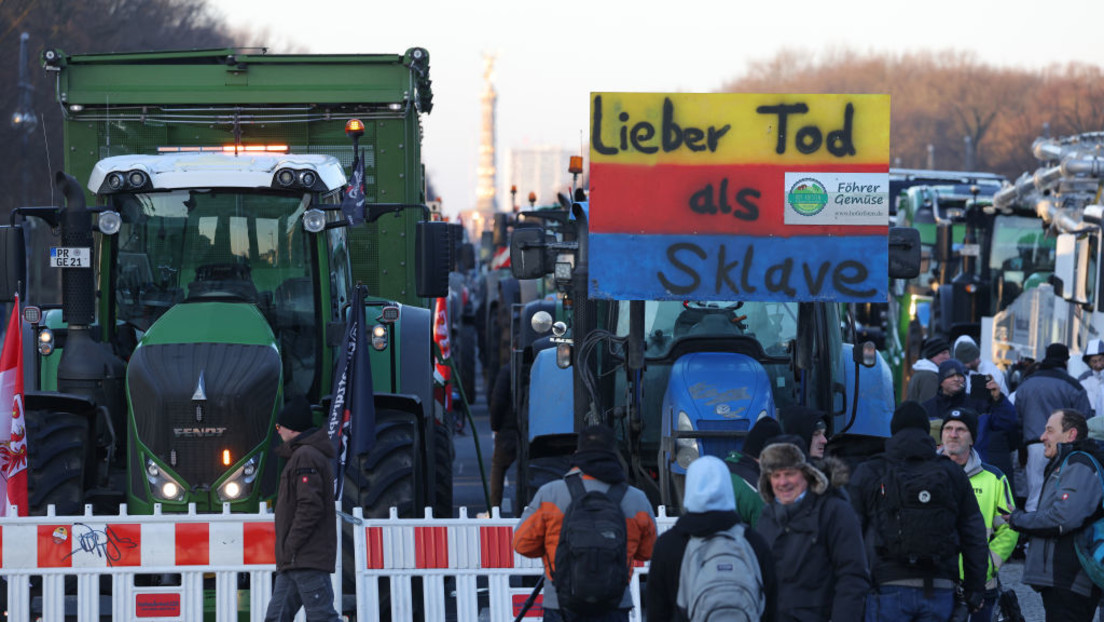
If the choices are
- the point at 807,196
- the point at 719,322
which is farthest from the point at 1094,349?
the point at 807,196

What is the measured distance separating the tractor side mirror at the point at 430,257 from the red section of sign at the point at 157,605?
2.43 meters

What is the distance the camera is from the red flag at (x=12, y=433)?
10.5 m

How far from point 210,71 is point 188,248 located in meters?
3.53

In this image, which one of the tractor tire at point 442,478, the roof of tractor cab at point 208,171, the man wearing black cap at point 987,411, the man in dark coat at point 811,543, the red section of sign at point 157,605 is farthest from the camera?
the tractor tire at point 442,478

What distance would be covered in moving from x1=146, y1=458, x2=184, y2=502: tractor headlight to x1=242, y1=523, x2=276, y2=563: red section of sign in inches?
18.2

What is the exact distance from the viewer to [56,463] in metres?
10.8

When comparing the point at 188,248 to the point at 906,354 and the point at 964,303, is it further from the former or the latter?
the point at 906,354

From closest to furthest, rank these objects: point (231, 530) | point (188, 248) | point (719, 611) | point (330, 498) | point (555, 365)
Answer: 1. point (719, 611)
2. point (330, 498)
3. point (231, 530)
4. point (188, 248)
5. point (555, 365)

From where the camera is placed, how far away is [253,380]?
10062 mm

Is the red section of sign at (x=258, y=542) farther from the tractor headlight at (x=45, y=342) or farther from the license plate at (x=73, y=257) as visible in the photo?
the tractor headlight at (x=45, y=342)

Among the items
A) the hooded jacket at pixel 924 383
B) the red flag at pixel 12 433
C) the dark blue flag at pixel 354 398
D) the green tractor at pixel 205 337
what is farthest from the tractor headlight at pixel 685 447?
the hooded jacket at pixel 924 383

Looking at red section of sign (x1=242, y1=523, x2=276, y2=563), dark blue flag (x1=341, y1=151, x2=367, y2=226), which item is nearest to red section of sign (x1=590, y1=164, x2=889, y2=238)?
dark blue flag (x1=341, y1=151, x2=367, y2=226)

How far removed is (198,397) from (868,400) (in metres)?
4.66

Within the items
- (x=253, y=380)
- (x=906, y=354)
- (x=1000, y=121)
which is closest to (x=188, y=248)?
(x=253, y=380)
